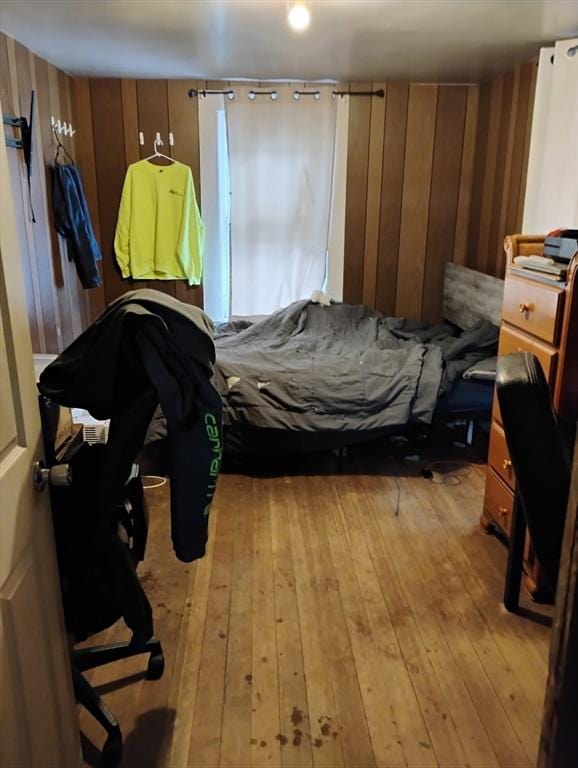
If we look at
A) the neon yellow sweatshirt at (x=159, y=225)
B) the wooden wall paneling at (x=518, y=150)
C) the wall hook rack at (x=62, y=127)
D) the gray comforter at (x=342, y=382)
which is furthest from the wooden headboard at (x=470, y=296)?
the wall hook rack at (x=62, y=127)

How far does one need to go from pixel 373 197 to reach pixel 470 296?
117cm

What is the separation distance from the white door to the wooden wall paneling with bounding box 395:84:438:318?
4056 mm

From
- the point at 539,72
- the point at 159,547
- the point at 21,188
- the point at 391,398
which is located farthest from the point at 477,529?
the point at 21,188

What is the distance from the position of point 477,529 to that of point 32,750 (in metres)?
2.10

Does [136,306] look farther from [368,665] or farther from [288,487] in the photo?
[288,487]

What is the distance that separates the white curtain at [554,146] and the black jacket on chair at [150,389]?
2.62m

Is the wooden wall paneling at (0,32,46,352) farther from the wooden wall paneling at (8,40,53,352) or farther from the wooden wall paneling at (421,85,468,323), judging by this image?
the wooden wall paneling at (421,85,468,323)

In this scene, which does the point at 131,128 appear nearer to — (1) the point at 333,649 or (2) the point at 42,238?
(2) the point at 42,238

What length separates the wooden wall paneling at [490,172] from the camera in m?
4.27

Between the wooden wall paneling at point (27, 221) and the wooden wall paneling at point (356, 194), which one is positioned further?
the wooden wall paneling at point (356, 194)

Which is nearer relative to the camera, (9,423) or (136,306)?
(9,423)

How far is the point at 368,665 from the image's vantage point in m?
1.97

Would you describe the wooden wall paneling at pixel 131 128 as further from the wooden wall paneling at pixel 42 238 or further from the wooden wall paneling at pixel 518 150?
the wooden wall paneling at pixel 518 150

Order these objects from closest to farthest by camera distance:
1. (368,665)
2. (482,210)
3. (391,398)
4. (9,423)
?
1. (9,423)
2. (368,665)
3. (391,398)
4. (482,210)
